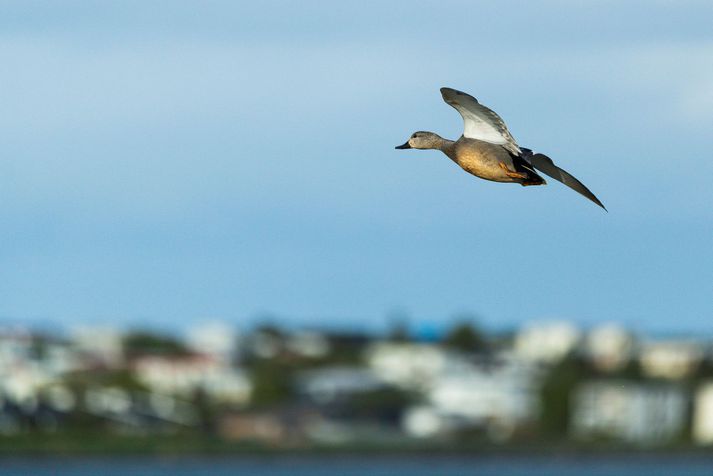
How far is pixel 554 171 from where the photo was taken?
23.6 meters

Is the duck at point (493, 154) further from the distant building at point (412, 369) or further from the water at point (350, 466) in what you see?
the distant building at point (412, 369)

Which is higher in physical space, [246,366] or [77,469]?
[246,366]

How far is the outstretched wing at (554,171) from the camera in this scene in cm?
2319

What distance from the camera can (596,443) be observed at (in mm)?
176625

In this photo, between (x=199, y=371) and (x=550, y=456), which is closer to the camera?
(x=550, y=456)

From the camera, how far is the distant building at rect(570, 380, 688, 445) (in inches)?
6757

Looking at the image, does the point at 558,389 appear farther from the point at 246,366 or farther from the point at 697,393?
the point at 246,366

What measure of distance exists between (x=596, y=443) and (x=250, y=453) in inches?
1120

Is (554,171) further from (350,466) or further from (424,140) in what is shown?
(350,466)

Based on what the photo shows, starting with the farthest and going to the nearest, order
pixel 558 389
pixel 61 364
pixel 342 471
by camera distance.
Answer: pixel 61 364
pixel 558 389
pixel 342 471

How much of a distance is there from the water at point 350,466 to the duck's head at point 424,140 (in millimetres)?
139160

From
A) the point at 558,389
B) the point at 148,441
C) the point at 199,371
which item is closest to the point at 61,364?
the point at 199,371

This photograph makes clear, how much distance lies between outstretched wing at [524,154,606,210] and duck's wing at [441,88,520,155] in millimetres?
252

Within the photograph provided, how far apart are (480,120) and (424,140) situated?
1928 mm
